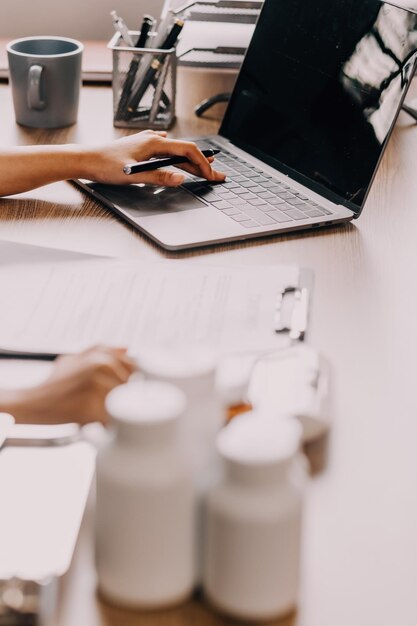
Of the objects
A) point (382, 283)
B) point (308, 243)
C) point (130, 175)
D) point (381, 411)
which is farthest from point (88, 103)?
point (381, 411)

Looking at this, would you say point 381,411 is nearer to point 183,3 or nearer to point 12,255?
point 12,255

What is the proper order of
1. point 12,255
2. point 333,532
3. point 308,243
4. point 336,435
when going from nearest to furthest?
point 333,532, point 336,435, point 12,255, point 308,243

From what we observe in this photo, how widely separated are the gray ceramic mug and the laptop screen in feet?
0.88

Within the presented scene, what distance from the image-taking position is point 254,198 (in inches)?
47.4

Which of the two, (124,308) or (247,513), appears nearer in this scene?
(247,513)

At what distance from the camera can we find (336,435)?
743 mm

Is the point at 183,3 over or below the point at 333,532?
over

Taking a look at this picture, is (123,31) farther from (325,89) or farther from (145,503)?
(145,503)

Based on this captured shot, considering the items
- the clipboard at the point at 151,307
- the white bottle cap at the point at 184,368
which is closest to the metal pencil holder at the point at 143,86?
the clipboard at the point at 151,307

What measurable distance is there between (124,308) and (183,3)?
3.12 feet

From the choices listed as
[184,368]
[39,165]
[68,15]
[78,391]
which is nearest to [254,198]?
[39,165]

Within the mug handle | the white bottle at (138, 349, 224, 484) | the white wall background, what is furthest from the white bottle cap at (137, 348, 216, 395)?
the white wall background

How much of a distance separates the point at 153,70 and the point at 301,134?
0.33 meters

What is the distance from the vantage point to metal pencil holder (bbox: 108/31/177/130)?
1482 millimetres
